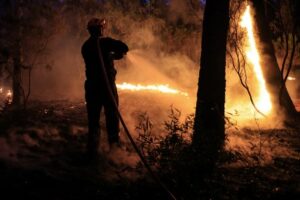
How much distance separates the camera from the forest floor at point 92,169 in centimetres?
529

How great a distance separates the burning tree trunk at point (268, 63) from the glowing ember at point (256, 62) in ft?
0.56

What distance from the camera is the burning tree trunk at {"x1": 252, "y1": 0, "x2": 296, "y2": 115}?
437 inches

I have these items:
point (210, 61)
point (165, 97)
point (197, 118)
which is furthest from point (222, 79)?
point (165, 97)

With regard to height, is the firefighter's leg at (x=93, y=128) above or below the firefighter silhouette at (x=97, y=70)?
below

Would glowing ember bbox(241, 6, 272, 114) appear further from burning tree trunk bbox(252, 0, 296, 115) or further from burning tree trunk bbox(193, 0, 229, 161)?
burning tree trunk bbox(193, 0, 229, 161)

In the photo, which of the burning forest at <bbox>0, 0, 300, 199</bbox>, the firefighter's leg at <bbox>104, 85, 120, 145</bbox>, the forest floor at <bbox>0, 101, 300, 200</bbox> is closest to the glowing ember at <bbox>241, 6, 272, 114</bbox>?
the burning forest at <bbox>0, 0, 300, 199</bbox>

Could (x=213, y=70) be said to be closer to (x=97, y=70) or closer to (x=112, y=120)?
(x=112, y=120)

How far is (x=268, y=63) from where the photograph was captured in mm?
11242

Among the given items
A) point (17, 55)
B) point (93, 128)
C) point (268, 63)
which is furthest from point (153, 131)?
point (17, 55)

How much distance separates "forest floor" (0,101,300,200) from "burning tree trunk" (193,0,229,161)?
0.77 m

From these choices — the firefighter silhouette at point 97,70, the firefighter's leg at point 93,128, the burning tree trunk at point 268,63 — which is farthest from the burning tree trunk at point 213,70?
the burning tree trunk at point 268,63

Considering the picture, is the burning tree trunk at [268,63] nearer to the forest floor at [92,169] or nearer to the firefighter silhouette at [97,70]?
the forest floor at [92,169]

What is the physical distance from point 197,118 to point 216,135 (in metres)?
0.45

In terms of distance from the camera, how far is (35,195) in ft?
16.3
